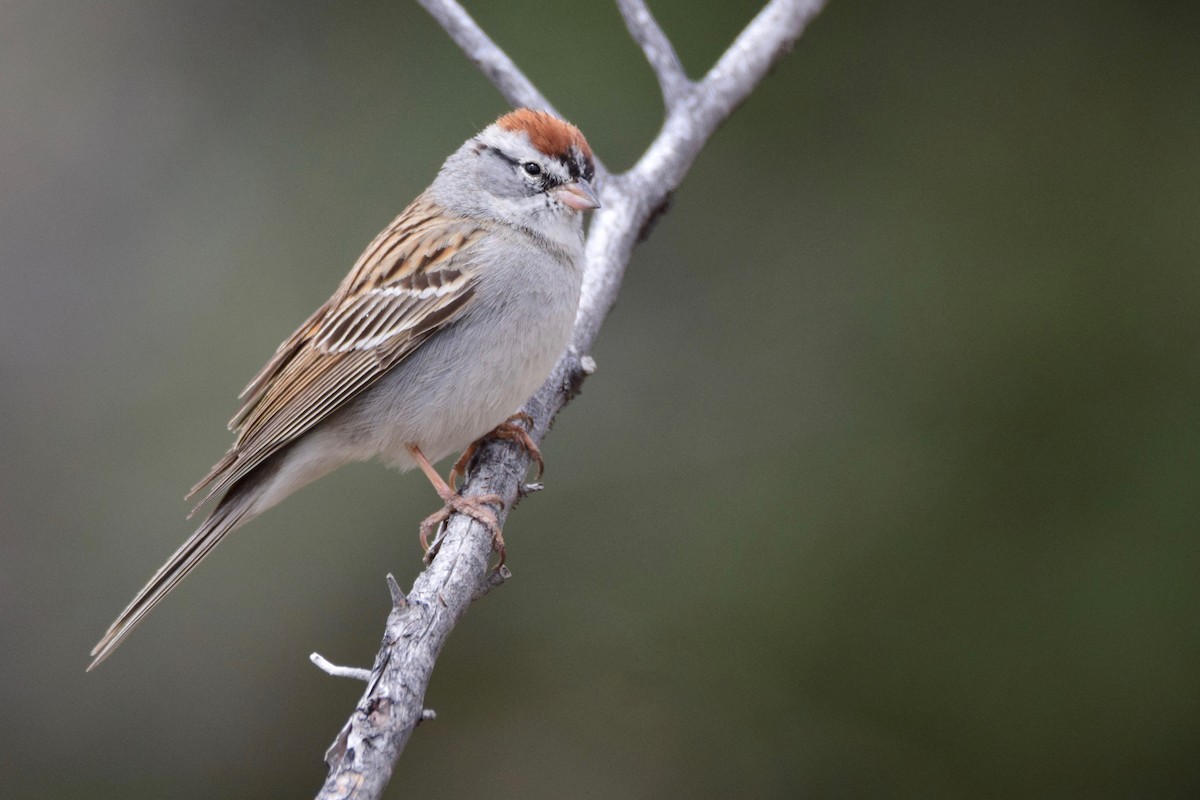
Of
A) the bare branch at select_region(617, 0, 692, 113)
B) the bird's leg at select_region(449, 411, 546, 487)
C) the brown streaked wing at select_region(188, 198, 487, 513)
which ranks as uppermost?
the brown streaked wing at select_region(188, 198, 487, 513)

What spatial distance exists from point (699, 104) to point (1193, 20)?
6.79 ft

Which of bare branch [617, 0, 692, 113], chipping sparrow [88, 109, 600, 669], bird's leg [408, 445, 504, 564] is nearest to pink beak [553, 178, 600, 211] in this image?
chipping sparrow [88, 109, 600, 669]

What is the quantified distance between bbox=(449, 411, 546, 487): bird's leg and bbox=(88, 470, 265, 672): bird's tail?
1.81 feet

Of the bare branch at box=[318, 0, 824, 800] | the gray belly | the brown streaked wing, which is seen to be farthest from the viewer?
the brown streaked wing

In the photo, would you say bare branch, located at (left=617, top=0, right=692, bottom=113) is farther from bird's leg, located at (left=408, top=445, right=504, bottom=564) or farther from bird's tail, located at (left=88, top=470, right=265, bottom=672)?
bird's tail, located at (left=88, top=470, right=265, bottom=672)

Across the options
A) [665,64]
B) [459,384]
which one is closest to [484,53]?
[665,64]

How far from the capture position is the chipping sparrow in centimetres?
335

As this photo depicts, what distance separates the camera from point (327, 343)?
3605mm

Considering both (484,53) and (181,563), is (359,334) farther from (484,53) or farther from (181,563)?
(484,53)

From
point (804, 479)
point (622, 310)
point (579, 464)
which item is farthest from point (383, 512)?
point (804, 479)

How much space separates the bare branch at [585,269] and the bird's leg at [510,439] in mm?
22

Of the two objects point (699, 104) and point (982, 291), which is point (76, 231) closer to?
point (699, 104)

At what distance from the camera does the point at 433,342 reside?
350 cm

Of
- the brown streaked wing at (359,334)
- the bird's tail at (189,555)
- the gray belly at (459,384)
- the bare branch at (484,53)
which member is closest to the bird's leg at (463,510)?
the gray belly at (459,384)
